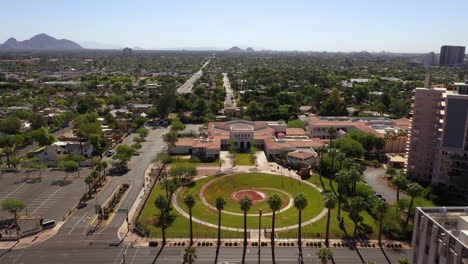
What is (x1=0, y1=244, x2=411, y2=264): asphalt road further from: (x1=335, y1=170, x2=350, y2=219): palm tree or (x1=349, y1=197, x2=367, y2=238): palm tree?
(x1=335, y1=170, x2=350, y2=219): palm tree

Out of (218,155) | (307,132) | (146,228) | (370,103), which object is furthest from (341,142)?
(370,103)

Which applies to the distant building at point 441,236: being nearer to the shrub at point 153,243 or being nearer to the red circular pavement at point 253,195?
the shrub at point 153,243

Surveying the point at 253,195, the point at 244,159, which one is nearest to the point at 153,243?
the point at 253,195

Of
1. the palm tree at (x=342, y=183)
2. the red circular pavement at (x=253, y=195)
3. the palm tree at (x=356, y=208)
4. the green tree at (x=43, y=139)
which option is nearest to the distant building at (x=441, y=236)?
the palm tree at (x=356, y=208)

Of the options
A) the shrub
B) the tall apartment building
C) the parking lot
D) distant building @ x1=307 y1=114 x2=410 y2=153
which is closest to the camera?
the shrub

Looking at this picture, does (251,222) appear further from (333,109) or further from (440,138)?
(333,109)

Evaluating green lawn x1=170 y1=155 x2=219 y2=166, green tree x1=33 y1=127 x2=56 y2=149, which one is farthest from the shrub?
green tree x1=33 y1=127 x2=56 y2=149

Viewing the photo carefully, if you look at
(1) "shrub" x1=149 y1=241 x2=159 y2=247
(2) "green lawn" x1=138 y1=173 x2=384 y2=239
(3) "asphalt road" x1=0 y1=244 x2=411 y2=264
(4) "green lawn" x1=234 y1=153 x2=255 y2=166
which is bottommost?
(3) "asphalt road" x1=0 y1=244 x2=411 y2=264
